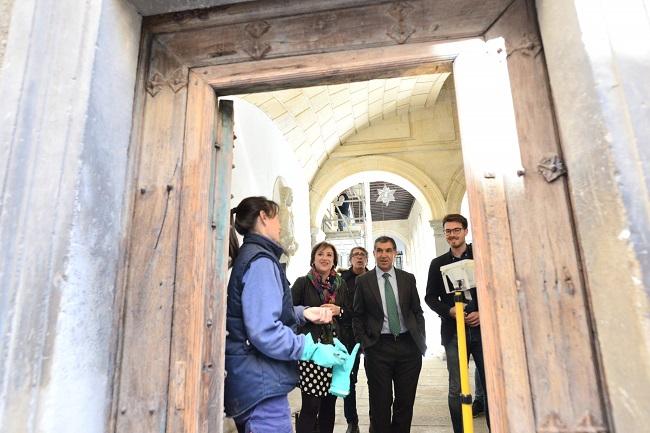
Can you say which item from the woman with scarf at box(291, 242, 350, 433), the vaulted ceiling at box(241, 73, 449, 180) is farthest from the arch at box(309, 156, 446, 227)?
the woman with scarf at box(291, 242, 350, 433)

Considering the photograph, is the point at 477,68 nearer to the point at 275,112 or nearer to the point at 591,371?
the point at 591,371

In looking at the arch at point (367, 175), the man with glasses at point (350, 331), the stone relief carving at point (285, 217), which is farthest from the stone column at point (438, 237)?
the man with glasses at point (350, 331)

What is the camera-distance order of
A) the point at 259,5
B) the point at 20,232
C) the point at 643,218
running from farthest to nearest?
the point at 259,5 < the point at 20,232 < the point at 643,218

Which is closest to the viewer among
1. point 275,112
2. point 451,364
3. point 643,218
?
point 643,218

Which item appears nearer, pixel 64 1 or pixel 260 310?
pixel 64 1

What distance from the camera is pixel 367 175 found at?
773 cm

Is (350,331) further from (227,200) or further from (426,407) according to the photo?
(227,200)

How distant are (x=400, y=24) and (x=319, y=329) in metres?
1.90

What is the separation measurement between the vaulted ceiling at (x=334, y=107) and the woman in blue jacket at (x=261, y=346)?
114 inches

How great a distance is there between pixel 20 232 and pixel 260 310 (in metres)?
0.77

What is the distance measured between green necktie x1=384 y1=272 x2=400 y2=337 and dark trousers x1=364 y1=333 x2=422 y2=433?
7cm

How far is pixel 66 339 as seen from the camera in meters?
1.15

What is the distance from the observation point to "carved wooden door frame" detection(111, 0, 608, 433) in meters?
1.20

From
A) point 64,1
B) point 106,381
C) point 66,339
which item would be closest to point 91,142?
point 64,1
